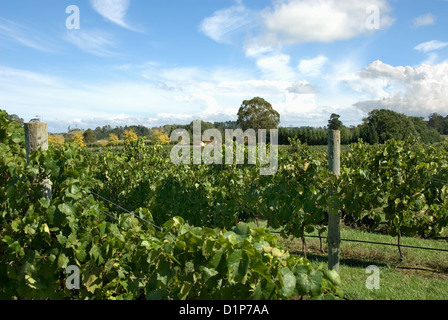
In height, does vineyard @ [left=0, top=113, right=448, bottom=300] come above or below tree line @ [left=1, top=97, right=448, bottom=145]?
below

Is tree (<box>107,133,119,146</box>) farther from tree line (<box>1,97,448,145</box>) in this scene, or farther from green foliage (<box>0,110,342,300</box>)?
green foliage (<box>0,110,342,300</box>)

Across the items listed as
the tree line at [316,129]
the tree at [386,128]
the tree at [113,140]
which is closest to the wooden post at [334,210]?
the tree line at [316,129]

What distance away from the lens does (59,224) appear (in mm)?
2107

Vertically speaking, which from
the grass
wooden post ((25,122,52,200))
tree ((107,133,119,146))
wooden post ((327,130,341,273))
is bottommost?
the grass

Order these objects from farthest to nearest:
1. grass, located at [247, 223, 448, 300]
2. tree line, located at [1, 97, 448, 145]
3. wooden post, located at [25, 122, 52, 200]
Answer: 1. tree line, located at [1, 97, 448, 145]
2. grass, located at [247, 223, 448, 300]
3. wooden post, located at [25, 122, 52, 200]

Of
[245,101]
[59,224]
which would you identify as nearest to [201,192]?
[59,224]

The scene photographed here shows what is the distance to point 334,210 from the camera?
3.38m

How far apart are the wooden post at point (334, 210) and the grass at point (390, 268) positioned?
15.1 inches

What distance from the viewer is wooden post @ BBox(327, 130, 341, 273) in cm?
335

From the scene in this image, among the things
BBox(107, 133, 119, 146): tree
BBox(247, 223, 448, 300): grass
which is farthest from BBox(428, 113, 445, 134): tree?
BBox(247, 223, 448, 300): grass

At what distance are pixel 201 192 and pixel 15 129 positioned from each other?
3.03 m

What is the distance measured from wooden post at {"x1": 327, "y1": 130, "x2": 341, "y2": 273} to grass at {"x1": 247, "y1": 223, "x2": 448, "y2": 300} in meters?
0.38

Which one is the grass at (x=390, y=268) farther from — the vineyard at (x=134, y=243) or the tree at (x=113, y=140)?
the tree at (x=113, y=140)

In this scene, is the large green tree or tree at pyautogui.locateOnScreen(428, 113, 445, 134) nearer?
the large green tree
